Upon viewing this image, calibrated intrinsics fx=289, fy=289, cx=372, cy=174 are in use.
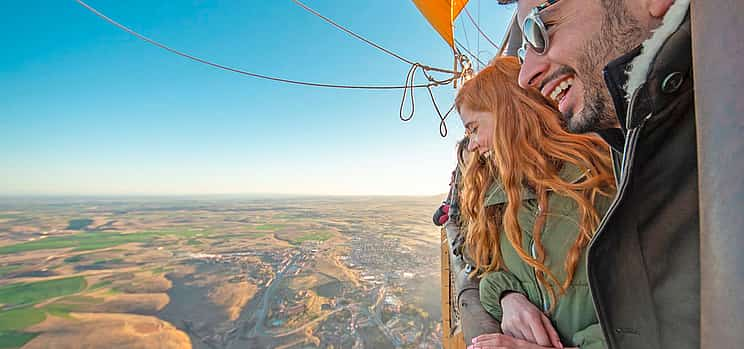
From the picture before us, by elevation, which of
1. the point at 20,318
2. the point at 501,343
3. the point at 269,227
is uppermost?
the point at 501,343

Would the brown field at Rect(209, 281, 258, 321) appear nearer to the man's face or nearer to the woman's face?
the woman's face

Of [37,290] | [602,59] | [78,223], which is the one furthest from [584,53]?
[78,223]

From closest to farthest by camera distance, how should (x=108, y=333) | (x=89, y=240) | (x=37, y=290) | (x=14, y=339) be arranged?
(x=108, y=333), (x=14, y=339), (x=37, y=290), (x=89, y=240)

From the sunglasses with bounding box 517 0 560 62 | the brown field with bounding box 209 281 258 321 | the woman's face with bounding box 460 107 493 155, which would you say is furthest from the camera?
the brown field with bounding box 209 281 258 321

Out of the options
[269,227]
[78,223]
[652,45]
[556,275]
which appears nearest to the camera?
[652,45]

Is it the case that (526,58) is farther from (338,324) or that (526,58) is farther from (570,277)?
(338,324)

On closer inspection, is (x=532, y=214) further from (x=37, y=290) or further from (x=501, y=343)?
(x=37, y=290)

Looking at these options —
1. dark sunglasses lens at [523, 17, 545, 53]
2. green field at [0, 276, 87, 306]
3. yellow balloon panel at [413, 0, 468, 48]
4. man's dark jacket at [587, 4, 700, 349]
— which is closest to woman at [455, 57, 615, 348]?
man's dark jacket at [587, 4, 700, 349]
